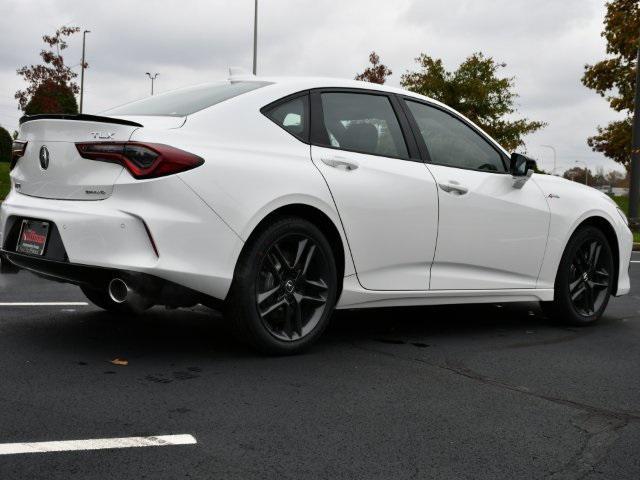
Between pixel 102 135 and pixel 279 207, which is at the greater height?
pixel 102 135

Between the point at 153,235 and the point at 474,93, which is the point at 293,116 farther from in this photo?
the point at 474,93

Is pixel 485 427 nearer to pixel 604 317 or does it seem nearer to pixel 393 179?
pixel 393 179

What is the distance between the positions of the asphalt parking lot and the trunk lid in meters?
0.92

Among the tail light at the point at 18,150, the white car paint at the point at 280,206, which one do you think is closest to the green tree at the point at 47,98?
the tail light at the point at 18,150

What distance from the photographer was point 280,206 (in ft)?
14.9

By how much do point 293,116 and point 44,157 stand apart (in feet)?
4.70

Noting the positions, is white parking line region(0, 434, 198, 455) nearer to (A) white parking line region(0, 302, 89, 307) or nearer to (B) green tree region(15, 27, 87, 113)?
(A) white parking line region(0, 302, 89, 307)

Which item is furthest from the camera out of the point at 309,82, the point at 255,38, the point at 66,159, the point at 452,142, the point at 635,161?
the point at 255,38

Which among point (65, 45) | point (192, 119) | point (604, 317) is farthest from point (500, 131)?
point (192, 119)

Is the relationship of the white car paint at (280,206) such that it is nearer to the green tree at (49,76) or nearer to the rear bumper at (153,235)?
the rear bumper at (153,235)

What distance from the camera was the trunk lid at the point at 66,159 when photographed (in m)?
4.29

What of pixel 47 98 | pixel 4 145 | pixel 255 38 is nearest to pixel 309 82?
pixel 255 38

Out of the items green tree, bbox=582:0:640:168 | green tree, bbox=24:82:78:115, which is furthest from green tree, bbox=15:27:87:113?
green tree, bbox=582:0:640:168

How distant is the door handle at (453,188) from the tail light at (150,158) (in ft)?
6.06
